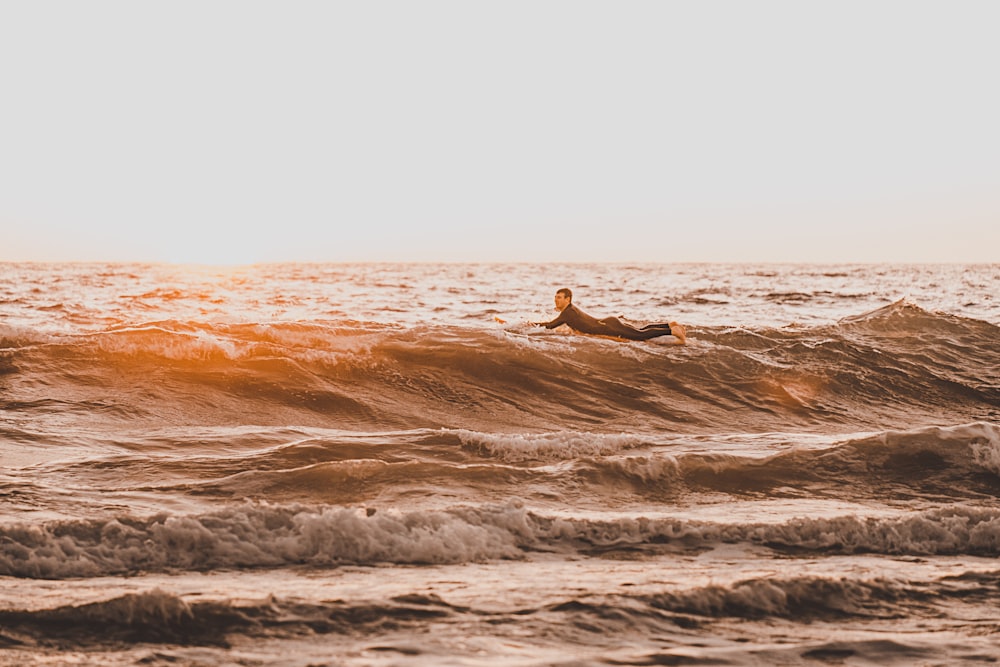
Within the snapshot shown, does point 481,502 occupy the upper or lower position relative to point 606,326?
lower

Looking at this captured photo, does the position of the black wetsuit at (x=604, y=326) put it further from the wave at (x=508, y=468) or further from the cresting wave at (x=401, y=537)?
the cresting wave at (x=401, y=537)

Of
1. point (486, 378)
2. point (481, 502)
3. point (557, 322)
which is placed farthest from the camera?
point (557, 322)

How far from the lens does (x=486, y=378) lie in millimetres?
15266

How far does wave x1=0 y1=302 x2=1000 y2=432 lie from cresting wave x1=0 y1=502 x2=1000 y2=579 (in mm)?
5496

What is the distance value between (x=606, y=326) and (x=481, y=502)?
10.9 m

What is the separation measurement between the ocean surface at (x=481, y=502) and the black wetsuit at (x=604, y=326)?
44 cm

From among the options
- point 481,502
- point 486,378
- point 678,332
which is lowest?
point 481,502

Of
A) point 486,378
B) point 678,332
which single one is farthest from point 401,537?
point 678,332

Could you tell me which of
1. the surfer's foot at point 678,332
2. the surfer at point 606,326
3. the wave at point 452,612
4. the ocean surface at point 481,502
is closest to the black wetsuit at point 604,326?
the surfer at point 606,326

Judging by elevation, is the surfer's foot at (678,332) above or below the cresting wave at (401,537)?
above

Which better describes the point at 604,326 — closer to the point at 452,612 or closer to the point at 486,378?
the point at 486,378

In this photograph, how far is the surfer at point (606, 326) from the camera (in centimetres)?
1816

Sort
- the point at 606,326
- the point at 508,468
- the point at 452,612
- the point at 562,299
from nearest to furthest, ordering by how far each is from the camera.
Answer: the point at 452,612, the point at 508,468, the point at 606,326, the point at 562,299

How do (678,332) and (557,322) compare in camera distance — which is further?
(557,322)
